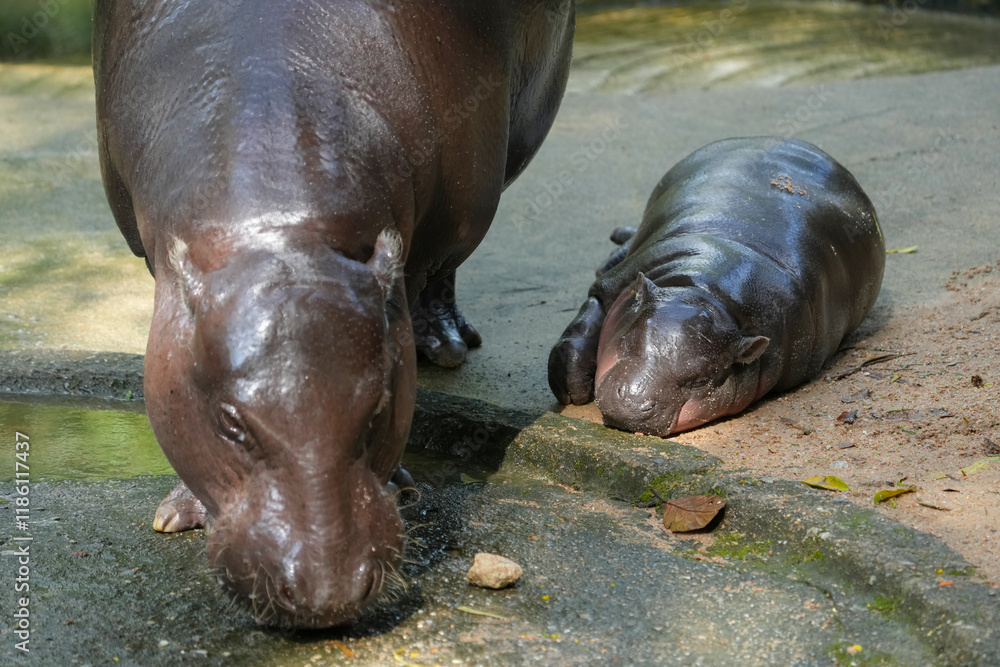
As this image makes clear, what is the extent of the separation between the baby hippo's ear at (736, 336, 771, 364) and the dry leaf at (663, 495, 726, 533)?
110cm

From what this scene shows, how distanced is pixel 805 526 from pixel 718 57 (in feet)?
35.9

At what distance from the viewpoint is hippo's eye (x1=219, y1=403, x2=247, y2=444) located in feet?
8.01

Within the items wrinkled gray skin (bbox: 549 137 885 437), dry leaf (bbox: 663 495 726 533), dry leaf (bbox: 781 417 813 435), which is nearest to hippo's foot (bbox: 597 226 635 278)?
wrinkled gray skin (bbox: 549 137 885 437)

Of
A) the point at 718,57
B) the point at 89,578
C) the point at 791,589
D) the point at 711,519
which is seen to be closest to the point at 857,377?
the point at 711,519

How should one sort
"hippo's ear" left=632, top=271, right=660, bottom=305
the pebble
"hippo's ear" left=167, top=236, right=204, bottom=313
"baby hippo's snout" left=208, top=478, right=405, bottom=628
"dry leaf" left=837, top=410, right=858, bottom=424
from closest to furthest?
1. "baby hippo's snout" left=208, top=478, right=405, bottom=628
2. "hippo's ear" left=167, top=236, right=204, bottom=313
3. the pebble
4. "dry leaf" left=837, top=410, right=858, bottom=424
5. "hippo's ear" left=632, top=271, right=660, bottom=305

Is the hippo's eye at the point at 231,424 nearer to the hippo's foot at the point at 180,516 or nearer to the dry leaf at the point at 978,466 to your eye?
the hippo's foot at the point at 180,516

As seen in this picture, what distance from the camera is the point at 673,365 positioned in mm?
4328

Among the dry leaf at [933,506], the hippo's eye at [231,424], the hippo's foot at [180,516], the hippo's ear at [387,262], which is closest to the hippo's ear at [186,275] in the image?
the hippo's eye at [231,424]

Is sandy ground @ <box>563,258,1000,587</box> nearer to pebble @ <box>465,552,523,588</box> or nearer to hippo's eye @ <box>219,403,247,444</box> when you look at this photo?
pebble @ <box>465,552,523,588</box>

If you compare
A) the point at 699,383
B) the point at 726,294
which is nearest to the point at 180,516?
the point at 699,383

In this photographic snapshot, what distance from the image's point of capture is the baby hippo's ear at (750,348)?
14.1 feet

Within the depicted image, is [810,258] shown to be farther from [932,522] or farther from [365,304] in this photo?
[365,304]

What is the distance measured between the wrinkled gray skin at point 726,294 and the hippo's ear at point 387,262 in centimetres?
172

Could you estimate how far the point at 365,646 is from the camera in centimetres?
262
